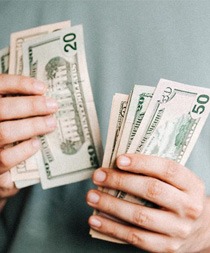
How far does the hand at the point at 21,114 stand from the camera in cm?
118

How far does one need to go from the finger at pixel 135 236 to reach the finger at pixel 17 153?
0.26m

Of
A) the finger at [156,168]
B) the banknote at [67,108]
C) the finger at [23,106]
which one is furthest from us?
the banknote at [67,108]

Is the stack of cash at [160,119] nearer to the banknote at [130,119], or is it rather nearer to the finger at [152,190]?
the banknote at [130,119]

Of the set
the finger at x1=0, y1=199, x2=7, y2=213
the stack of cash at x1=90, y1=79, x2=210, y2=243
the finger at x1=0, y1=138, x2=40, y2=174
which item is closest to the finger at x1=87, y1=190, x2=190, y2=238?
the stack of cash at x1=90, y1=79, x2=210, y2=243

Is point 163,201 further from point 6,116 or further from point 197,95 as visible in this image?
point 6,116

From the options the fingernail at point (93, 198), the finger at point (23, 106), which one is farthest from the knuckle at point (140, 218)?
the finger at point (23, 106)

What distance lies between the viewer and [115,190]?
1.16m

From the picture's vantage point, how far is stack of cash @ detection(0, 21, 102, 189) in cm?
129

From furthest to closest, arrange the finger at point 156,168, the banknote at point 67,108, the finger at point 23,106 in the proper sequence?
the banknote at point 67,108 < the finger at point 23,106 < the finger at point 156,168

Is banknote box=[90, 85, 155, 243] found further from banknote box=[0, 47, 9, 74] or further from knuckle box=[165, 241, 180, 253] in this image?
banknote box=[0, 47, 9, 74]

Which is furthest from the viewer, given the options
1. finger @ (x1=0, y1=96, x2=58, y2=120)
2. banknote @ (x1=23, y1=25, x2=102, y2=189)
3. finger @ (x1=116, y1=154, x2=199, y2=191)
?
banknote @ (x1=23, y1=25, x2=102, y2=189)

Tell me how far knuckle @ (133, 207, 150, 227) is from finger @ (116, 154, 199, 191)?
9cm

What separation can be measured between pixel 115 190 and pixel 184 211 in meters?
0.18

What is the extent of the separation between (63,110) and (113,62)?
221 mm
